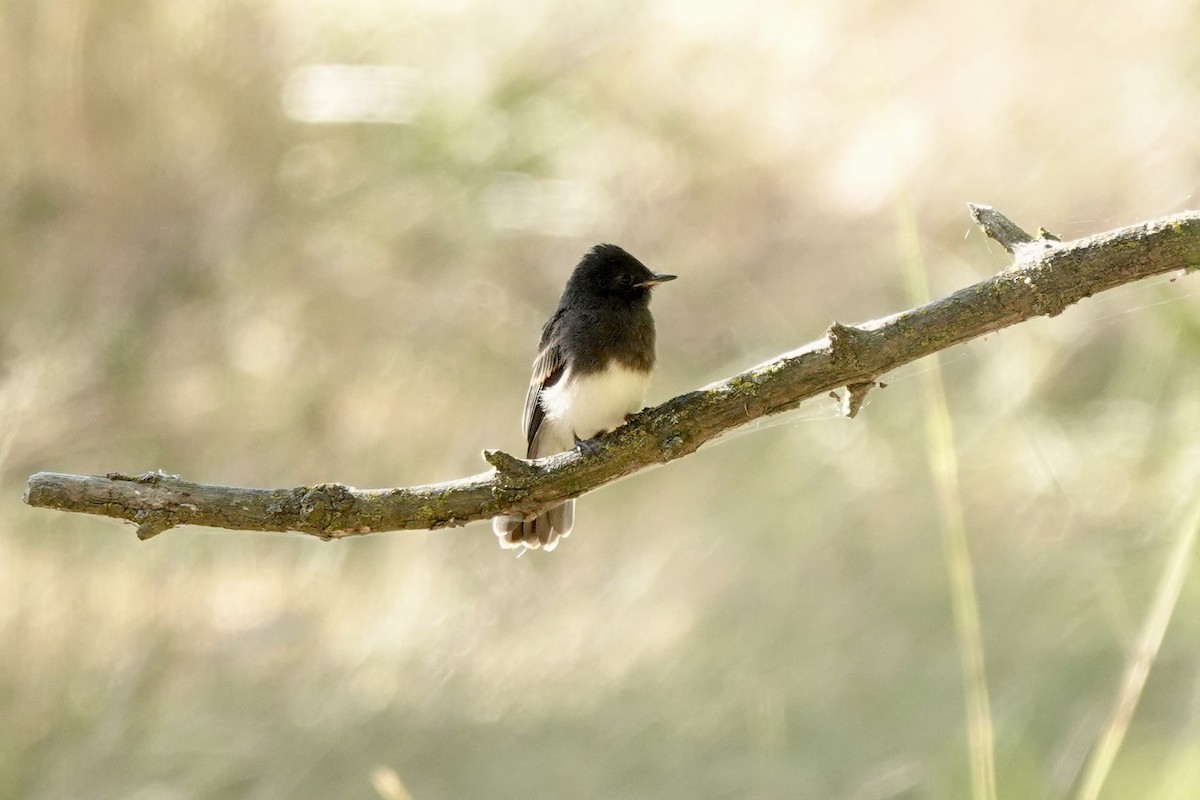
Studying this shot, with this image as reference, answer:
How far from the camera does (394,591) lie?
15.3ft

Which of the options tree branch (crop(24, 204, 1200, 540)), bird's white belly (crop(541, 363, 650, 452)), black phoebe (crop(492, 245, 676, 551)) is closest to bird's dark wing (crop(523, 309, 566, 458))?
black phoebe (crop(492, 245, 676, 551))

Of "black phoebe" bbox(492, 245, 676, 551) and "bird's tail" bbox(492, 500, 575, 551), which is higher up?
"black phoebe" bbox(492, 245, 676, 551)

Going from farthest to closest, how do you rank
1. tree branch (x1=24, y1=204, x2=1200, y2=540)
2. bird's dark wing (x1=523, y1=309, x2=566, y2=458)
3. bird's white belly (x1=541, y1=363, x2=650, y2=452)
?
bird's dark wing (x1=523, y1=309, x2=566, y2=458) < bird's white belly (x1=541, y1=363, x2=650, y2=452) < tree branch (x1=24, y1=204, x2=1200, y2=540)

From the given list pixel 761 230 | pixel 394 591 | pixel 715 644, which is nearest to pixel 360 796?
pixel 394 591

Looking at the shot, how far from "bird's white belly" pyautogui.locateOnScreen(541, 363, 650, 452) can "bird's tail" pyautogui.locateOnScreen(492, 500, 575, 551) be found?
207 millimetres

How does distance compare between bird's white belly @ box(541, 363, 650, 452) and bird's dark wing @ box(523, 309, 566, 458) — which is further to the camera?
bird's dark wing @ box(523, 309, 566, 458)

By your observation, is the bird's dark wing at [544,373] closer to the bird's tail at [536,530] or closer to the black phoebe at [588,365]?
the black phoebe at [588,365]

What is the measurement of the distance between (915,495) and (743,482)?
2.54ft

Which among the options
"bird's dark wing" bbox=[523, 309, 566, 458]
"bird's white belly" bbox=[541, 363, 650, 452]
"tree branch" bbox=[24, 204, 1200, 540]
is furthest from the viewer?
"bird's dark wing" bbox=[523, 309, 566, 458]

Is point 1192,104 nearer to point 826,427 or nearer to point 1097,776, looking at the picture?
point 826,427

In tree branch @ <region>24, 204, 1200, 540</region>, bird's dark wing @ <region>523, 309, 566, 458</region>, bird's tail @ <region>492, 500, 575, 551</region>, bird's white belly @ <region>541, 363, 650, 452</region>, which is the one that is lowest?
tree branch @ <region>24, 204, 1200, 540</region>

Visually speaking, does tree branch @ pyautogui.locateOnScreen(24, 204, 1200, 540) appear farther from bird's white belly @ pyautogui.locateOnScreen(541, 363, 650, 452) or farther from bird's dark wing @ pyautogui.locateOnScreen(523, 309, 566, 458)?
bird's dark wing @ pyautogui.locateOnScreen(523, 309, 566, 458)

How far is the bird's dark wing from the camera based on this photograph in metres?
2.88

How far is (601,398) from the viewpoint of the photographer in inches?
105
